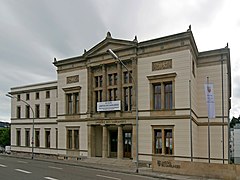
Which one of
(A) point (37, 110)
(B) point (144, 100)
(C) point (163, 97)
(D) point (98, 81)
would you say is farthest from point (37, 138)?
(C) point (163, 97)

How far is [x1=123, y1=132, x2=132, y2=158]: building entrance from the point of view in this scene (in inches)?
1356

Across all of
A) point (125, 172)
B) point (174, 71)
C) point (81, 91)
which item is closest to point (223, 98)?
point (174, 71)

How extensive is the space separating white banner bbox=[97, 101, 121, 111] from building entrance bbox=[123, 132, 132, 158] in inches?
127

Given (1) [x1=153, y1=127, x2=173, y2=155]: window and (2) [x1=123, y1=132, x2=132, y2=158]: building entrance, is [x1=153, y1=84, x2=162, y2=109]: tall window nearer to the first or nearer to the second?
(1) [x1=153, y1=127, x2=173, y2=155]: window

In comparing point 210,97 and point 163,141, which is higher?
point 210,97

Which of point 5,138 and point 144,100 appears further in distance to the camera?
point 5,138

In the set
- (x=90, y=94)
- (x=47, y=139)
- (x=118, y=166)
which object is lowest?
(x=118, y=166)

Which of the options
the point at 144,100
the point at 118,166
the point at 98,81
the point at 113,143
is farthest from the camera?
the point at 98,81

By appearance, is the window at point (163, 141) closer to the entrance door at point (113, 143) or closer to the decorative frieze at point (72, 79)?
the entrance door at point (113, 143)

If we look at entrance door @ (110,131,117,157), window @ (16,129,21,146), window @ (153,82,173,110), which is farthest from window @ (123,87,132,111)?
window @ (16,129,21,146)

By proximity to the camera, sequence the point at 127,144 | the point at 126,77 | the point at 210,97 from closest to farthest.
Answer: the point at 210,97, the point at 126,77, the point at 127,144

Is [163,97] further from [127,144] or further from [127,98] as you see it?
[127,144]

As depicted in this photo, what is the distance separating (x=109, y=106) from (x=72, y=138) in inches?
316

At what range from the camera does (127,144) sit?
34.8 m
